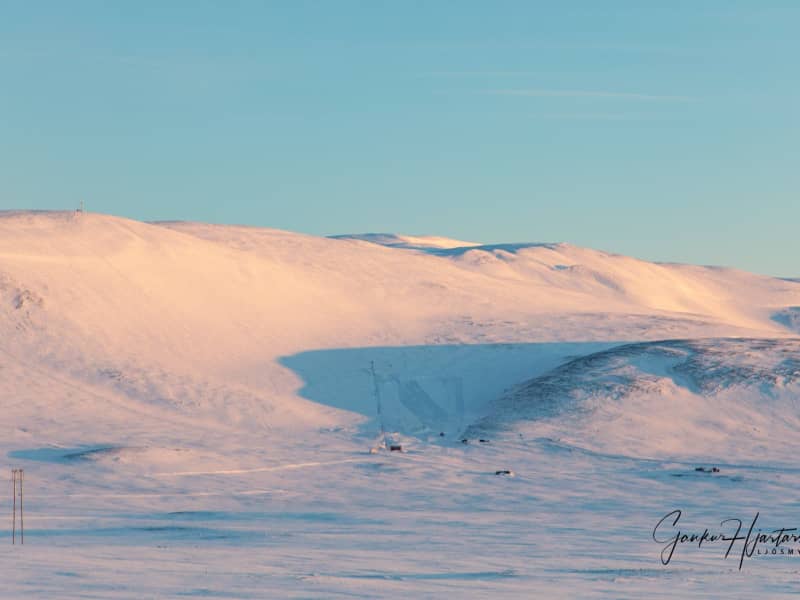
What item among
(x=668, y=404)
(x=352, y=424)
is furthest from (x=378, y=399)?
(x=668, y=404)

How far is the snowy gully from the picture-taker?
28.4 m

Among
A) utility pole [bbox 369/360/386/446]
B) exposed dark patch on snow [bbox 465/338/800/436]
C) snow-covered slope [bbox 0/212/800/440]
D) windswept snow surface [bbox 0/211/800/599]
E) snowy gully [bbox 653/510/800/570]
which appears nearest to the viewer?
windswept snow surface [bbox 0/211/800/599]

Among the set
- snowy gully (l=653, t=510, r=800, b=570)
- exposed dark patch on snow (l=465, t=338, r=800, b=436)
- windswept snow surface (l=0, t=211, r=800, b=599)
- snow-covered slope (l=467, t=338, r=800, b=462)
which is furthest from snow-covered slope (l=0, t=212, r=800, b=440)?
snowy gully (l=653, t=510, r=800, b=570)

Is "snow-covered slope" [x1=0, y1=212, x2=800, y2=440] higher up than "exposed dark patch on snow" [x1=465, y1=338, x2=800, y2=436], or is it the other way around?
"snow-covered slope" [x1=0, y1=212, x2=800, y2=440]

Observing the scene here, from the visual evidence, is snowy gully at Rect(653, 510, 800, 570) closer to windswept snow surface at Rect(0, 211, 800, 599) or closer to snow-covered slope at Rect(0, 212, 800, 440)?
windswept snow surface at Rect(0, 211, 800, 599)

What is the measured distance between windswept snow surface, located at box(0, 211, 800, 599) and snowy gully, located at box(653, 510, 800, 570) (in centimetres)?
55

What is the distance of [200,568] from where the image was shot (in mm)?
25328

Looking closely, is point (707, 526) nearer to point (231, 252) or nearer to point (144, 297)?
point (144, 297)

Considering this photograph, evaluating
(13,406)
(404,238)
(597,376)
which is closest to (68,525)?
(13,406)

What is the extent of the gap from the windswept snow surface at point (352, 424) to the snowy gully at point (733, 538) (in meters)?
0.55

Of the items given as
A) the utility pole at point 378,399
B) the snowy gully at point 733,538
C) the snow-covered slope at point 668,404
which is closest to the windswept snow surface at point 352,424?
the snow-covered slope at point 668,404

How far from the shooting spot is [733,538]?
30.8 meters

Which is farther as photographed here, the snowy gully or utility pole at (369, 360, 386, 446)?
utility pole at (369, 360, 386, 446)

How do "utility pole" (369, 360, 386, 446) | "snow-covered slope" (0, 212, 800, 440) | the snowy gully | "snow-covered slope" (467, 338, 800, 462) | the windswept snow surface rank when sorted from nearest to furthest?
the windswept snow surface, the snowy gully, "snow-covered slope" (467, 338, 800, 462), "utility pole" (369, 360, 386, 446), "snow-covered slope" (0, 212, 800, 440)
